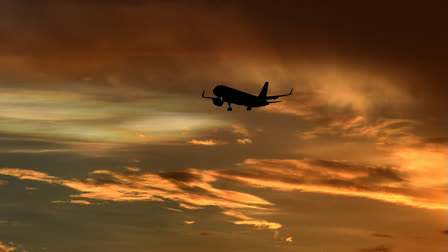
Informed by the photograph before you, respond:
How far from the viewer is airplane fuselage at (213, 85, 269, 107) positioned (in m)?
166

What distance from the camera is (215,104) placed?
167 metres

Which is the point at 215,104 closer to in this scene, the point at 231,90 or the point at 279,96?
the point at 231,90

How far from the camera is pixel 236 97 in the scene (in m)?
166

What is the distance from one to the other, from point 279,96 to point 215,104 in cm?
1911

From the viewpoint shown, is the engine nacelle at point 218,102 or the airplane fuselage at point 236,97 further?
the engine nacelle at point 218,102

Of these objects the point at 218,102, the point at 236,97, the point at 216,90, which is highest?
the point at 216,90

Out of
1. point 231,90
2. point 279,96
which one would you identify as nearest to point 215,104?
point 231,90

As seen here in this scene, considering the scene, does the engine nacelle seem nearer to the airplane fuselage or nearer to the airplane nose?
the airplane fuselage

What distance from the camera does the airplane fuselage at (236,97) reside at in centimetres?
16562

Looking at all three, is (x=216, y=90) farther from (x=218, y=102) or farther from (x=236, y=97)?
(x=236, y=97)

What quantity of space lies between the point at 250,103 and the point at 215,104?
10.7 meters

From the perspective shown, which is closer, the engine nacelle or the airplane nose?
the engine nacelle

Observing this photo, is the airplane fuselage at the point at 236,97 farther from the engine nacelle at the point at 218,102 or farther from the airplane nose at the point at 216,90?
the engine nacelle at the point at 218,102

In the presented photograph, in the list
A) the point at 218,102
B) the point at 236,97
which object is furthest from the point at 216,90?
the point at 236,97
